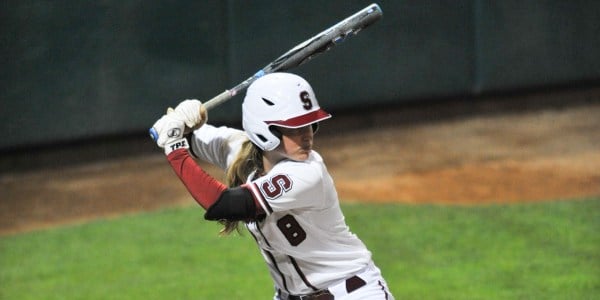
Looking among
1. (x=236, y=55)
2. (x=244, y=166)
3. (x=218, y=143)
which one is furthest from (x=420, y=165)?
(x=244, y=166)

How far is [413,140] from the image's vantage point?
1139cm

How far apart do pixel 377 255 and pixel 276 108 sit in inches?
142

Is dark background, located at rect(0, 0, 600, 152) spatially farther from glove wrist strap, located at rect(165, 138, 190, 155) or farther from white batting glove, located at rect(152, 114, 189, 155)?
glove wrist strap, located at rect(165, 138, 190, 155)

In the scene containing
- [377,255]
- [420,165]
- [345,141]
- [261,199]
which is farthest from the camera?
[345,141]

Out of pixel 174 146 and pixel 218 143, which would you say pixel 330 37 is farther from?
pixel 174 146

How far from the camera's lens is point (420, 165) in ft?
34.7

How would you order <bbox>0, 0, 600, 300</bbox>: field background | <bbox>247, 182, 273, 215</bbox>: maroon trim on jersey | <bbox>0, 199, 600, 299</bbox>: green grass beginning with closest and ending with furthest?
<bbox>247, 182, 273, 215</bbox>: maroon trim on jersey
<bbox>0, 199, 600, 299</bbox>: green grass
<bbox>0, 0, 600, 300</bbox>: field background

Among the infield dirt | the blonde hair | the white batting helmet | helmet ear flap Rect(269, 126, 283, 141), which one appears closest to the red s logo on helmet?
the white batting helmet

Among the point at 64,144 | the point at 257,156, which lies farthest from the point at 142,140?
the point at 257,156

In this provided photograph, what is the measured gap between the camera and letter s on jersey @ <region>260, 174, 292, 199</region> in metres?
4.55

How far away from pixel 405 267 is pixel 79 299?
2.32 metres

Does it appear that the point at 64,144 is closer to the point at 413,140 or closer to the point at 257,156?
the point at 413,140

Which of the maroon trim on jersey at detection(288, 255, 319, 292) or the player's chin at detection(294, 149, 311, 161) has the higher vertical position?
the player's chin at detection(294, 149, 311, 161)

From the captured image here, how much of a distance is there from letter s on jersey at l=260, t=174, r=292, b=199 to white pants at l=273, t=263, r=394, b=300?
55 centimetres
